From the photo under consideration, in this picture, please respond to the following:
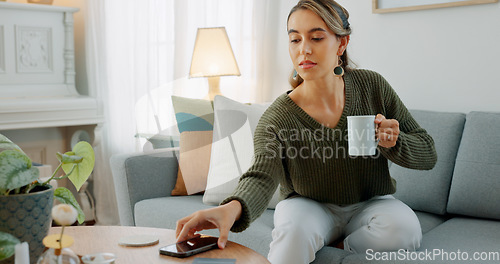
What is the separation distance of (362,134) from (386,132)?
13cm

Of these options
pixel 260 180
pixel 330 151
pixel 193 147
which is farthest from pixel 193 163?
pixel 260 180

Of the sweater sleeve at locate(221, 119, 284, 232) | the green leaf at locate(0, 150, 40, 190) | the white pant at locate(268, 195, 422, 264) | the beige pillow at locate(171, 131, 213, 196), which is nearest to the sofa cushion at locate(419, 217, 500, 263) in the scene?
the white pant at locate(268, 195, 422, 264)

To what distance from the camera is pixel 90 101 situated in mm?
3143

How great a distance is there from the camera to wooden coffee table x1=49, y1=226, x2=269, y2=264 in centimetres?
114

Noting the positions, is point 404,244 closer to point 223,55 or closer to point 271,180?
point 271,180

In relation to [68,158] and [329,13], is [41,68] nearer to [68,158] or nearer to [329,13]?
[329,13]

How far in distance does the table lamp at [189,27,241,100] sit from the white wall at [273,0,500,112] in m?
0.65

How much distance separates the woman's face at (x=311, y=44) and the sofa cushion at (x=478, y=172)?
0.68 metres

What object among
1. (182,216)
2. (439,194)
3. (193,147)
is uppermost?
(193,147)

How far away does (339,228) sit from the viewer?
Result: 1.71m

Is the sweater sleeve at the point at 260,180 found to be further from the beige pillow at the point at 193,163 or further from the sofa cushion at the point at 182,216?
the beige pillow at the point at 193,163

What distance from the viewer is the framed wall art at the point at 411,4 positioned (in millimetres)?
2309

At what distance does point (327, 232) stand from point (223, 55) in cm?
152

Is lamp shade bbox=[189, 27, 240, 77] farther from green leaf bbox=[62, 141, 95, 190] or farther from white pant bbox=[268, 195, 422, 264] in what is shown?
green leaf bbox=[62, 141, 95, 190]
